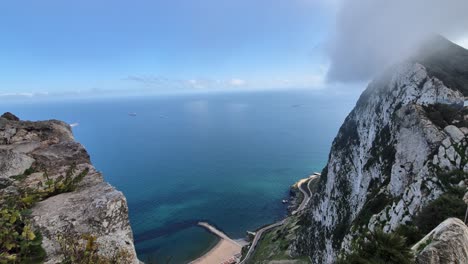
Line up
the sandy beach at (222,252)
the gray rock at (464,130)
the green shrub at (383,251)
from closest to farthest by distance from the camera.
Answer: the green shrub at (383,251), the gray rock at (464,130), the sandy beach at (222,252)

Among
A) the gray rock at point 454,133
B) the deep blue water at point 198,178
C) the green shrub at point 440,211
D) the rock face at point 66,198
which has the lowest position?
the deep blue water at point 198,178

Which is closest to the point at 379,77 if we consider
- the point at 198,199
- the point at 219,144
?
the point at 198,199

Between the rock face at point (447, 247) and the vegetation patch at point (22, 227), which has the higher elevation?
the vegetation patch at point (22, 227)

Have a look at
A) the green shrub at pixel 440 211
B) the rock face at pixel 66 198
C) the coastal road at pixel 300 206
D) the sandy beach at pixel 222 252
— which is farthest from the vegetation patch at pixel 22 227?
the sandy beach at pixel 222 252

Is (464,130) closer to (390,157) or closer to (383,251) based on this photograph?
(390,157)

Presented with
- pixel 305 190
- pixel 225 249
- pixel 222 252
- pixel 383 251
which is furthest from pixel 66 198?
pixel 305 190

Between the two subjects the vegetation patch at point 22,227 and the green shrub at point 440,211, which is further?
the green shrub at point 440,211

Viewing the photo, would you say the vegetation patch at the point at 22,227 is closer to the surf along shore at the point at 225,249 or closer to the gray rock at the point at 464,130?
the gray rock at the point at 464,130

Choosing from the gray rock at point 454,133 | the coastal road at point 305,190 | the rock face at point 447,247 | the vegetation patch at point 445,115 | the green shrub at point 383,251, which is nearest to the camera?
the rock face at point 447,247

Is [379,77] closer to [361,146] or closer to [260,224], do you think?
[361,146]
